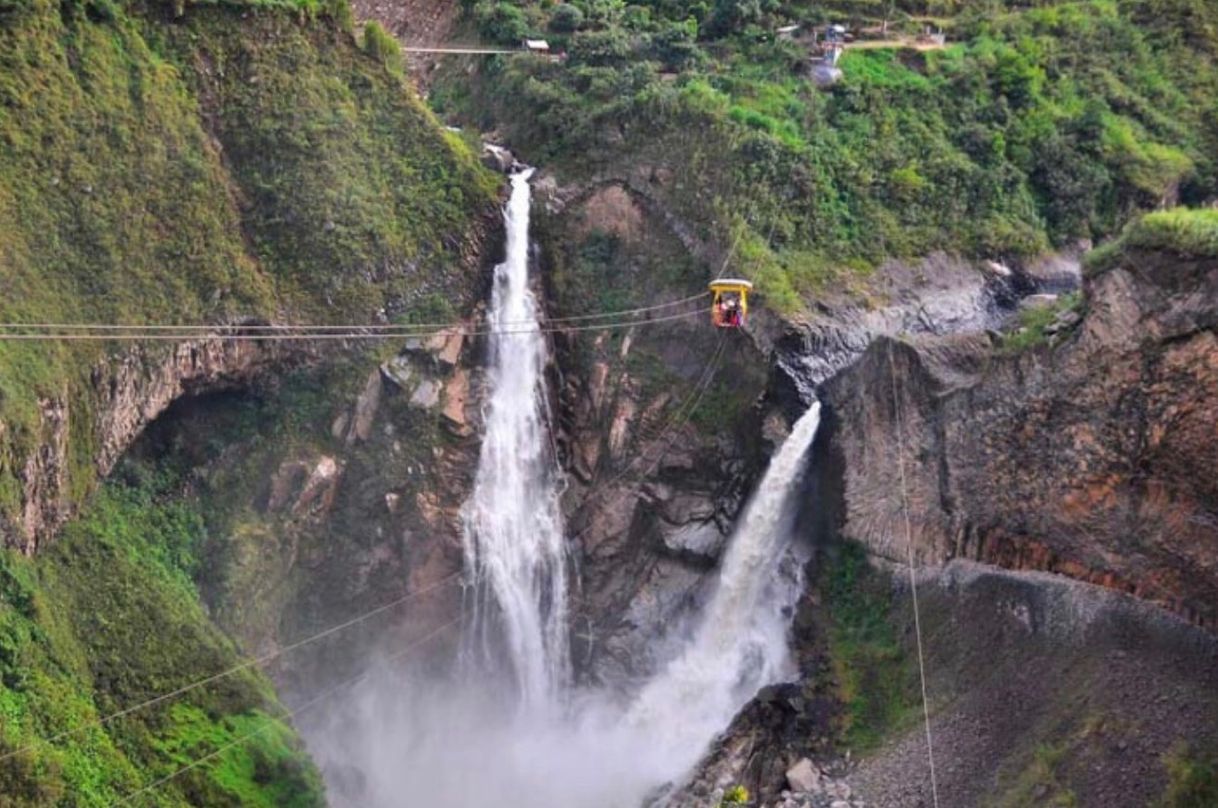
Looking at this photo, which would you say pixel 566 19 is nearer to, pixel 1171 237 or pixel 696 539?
pixel 696 539

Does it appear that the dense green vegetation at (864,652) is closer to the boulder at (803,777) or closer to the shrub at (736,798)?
the boulder at (803,777)

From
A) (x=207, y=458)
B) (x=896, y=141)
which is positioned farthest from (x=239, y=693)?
(x=896, y=141)

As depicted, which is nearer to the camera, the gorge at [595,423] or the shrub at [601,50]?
the gorge at [595,423]

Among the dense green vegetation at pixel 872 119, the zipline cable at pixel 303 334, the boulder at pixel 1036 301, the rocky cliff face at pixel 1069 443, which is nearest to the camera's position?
the rocky cliff face at pixel 1069 443

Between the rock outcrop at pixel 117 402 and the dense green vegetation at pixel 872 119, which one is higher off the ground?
the dense green vegetation at pixel 872 119

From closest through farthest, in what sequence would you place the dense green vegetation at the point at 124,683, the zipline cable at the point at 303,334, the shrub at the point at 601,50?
1. the dense green vegetation at the point at 124,683
2. the zipline cable at the point at 303,334
3. the shrub at the point at 601,50

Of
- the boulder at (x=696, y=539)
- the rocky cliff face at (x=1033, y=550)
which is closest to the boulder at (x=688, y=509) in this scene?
the boulder at (x=696, y=539)

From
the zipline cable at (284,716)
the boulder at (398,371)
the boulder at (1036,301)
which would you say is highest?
the boulder at (1036,301)

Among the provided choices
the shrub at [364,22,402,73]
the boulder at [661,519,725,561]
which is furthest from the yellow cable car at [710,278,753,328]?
the shrub at [364,22,402,73]

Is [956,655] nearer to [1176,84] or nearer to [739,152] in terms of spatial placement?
[739,152]
